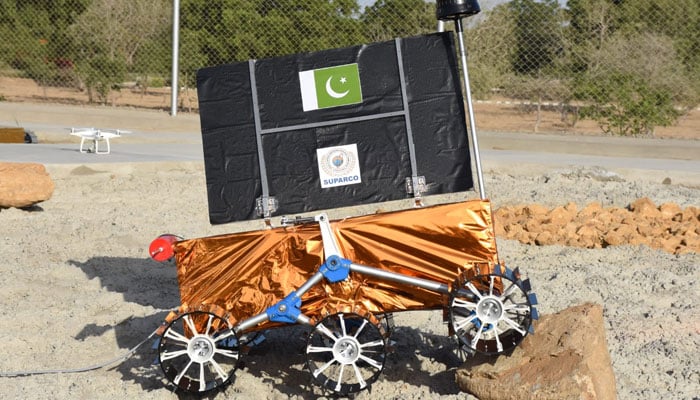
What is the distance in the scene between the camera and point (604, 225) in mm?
7160

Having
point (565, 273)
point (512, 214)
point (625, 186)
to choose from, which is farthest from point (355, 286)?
point (625, 186)

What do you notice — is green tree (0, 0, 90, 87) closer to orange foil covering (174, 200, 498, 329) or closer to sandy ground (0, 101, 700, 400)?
sandy ground (0, 101, 700, 400)

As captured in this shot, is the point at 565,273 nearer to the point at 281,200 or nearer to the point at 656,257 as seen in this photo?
the point at 656,257

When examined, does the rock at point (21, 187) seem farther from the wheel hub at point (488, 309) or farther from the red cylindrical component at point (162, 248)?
the wheel hub at point (488, 309)

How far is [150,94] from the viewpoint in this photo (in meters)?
15.3

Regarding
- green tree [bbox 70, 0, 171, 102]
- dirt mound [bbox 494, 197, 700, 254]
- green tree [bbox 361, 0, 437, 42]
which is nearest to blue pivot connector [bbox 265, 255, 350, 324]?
dirt mound [bbox 494, 197, 700, 254]

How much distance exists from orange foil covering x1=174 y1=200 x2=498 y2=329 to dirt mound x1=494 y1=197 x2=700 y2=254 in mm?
2744

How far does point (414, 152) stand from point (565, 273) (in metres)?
2.01

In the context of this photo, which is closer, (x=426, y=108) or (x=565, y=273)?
(x=426, y=108)

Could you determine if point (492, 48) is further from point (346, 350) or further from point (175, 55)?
point (346, 350)

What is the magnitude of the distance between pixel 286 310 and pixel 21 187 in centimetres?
447

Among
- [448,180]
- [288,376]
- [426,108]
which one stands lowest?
[288,376]

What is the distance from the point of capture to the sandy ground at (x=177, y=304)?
4.47 m

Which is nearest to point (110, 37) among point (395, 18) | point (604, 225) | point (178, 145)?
point (178, 145)
